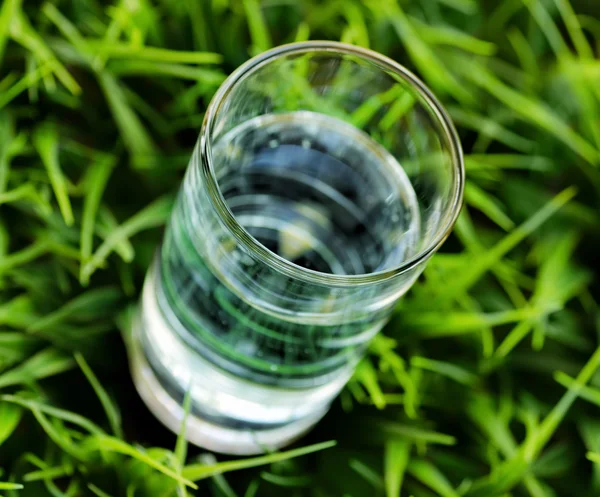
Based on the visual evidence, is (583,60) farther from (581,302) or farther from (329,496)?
(329,496)

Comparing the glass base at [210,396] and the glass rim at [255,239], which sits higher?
the glass rim at [255,239]

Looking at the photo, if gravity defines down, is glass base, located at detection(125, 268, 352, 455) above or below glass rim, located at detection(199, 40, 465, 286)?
below

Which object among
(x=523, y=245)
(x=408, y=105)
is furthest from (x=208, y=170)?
(x=523, y=245)

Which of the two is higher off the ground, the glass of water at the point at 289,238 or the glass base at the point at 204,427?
the glass of water at the point at 289,238

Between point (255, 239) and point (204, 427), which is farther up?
point (255, 239)
